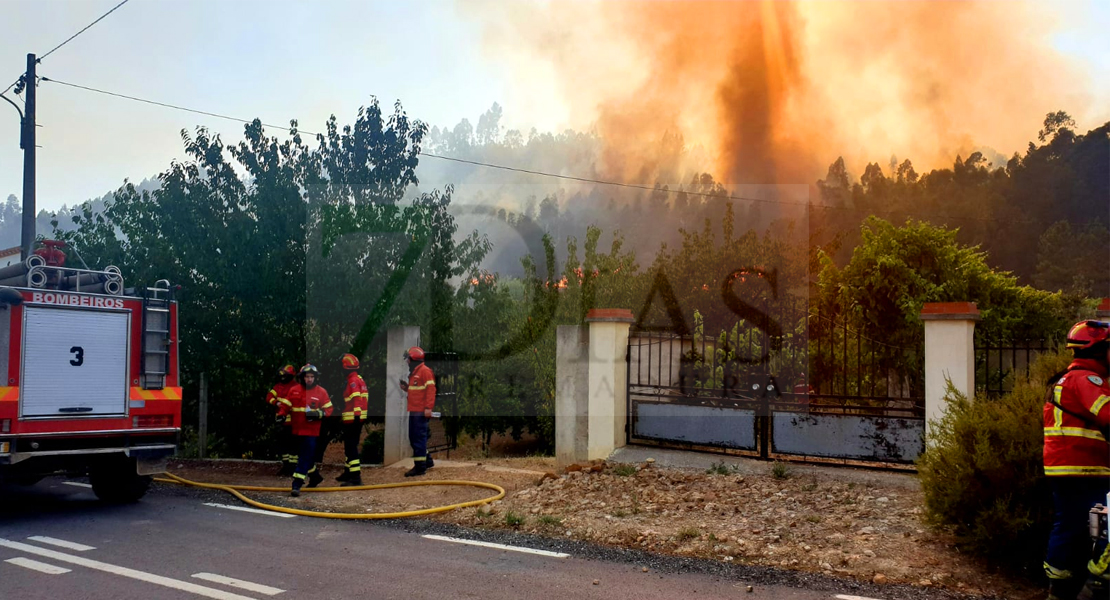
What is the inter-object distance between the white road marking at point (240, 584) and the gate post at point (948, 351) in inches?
255

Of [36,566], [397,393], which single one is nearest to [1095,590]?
[36,566]

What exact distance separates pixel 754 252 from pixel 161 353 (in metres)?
18.6

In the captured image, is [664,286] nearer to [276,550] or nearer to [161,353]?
[161,353]

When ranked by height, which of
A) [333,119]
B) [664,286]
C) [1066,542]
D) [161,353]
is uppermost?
[333,119]

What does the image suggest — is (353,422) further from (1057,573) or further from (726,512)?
(1057,573)

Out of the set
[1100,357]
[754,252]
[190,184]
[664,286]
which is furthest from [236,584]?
[754,252]

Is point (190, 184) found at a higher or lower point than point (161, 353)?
higher

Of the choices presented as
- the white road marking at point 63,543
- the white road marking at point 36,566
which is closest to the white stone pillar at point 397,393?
the white road marking at point 63,543

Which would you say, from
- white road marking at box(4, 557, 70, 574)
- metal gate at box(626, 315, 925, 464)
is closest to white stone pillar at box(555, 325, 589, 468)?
metal gate at box(626, 315, 925, 464)

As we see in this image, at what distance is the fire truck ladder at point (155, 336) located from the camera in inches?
355

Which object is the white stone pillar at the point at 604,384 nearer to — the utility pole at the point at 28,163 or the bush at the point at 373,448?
the bush at the point at 373,448

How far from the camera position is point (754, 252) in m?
24.1

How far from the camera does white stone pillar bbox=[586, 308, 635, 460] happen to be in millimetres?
9977

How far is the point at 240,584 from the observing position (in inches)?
211
